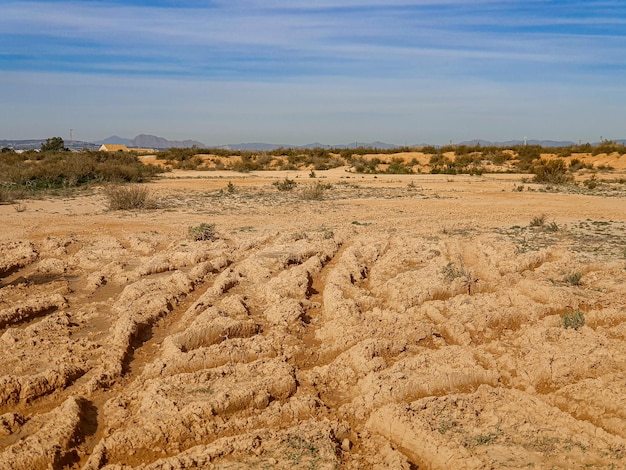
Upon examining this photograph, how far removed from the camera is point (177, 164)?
3341 centimetres

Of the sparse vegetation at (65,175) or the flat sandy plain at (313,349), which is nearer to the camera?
the flat sandy plain at (313,349)

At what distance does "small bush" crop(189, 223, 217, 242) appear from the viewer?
31.7 feet

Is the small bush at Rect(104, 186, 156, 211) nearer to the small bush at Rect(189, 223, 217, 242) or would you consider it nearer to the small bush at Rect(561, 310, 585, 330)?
the small bush at Rect(189, 223, 217, 242)

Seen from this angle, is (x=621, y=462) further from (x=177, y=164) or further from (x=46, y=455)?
(x=177, y=164)

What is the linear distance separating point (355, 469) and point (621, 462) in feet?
5.07

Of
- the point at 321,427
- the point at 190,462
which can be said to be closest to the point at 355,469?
the point at 321,427

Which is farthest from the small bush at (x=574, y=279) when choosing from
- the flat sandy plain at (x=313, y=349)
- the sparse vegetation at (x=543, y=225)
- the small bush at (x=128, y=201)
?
the small bush at (x=128, y=201)

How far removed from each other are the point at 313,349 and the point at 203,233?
4.90m

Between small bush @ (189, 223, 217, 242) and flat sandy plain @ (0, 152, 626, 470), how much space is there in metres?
0.37

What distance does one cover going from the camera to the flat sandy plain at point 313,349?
3631mm

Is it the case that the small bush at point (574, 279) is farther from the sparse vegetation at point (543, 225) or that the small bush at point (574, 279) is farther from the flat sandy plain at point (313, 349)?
the sparse vegetation at point (543, 225)

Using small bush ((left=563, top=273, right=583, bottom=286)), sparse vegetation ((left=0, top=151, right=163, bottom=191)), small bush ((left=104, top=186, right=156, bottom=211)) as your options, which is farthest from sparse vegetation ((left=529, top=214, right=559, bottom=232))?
sparse vegetation ((left=0, top=151, right=163, bottom=191))

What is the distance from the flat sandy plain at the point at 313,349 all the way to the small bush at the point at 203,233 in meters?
0.37

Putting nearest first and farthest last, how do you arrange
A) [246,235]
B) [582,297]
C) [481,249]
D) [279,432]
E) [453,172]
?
[279,432] < [582,297] < [481,249] < [246,235] < [453,172]
